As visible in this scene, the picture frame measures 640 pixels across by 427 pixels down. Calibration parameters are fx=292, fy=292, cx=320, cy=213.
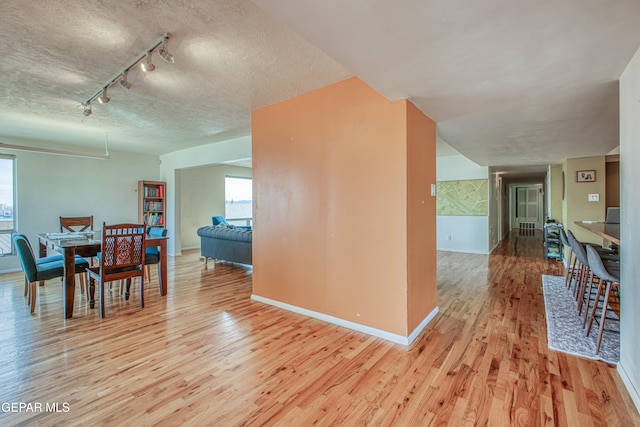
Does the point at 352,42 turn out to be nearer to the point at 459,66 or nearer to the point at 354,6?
the point at 354,6

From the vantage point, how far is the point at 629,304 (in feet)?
6.21

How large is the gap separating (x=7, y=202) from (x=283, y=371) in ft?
20.9

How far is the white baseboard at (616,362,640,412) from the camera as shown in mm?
1719

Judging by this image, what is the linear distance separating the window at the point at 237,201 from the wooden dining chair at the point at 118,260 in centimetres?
519

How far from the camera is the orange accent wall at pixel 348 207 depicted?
2.58 meters

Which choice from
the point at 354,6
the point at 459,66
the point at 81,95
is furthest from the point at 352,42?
the point at 81,95

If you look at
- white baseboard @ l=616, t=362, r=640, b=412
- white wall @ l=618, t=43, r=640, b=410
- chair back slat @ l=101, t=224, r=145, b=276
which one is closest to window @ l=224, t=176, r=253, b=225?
chair back slat @ l=101, t=224, r=145, b=276

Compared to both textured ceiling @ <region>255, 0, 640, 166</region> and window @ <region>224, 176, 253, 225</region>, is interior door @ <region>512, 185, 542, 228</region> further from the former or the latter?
textured ceiling @ <region>255, 0, 640, 166</region>

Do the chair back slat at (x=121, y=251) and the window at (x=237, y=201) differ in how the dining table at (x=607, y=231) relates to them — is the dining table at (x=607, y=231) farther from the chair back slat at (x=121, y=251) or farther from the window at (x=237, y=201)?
the window at (x=237, y=201)

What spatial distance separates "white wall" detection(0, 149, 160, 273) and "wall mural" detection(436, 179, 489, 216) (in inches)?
288

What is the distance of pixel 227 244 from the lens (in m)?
5.45

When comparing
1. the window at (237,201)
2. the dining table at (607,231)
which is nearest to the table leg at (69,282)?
the dining table at (607,231)

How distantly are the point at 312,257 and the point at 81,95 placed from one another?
10.4 ft

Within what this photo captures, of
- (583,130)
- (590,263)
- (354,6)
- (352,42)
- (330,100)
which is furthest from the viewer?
(583,130)
